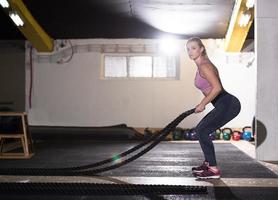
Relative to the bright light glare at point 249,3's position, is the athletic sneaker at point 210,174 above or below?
below

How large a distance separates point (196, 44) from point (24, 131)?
3.09 metres

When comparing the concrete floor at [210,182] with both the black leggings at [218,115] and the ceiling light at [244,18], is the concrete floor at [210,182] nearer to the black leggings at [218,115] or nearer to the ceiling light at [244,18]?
the black leggings at [218,115]

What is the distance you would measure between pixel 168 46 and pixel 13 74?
4.24 m

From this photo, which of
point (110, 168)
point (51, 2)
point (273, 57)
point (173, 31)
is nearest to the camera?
point (110, 168)

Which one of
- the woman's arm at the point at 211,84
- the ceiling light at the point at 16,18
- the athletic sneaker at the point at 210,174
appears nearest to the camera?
the woman's arm at the point at 211,84

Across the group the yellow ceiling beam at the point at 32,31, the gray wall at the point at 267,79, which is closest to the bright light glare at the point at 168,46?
the yellow ceiling beam at the point at 32,31

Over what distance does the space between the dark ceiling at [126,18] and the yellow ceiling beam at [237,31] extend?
0.16 metres

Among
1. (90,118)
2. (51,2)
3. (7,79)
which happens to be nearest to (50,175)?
(51,2)

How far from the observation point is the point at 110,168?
13.7ft

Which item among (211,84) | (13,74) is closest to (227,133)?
(211,84)

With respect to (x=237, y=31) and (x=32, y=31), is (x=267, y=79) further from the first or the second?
(x=32, y=31)

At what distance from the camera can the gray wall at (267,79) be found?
4977 millimetres

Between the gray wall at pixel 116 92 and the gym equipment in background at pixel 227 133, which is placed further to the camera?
the gray wall at pixel 116 92

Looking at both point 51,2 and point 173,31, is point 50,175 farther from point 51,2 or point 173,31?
point 173,31
